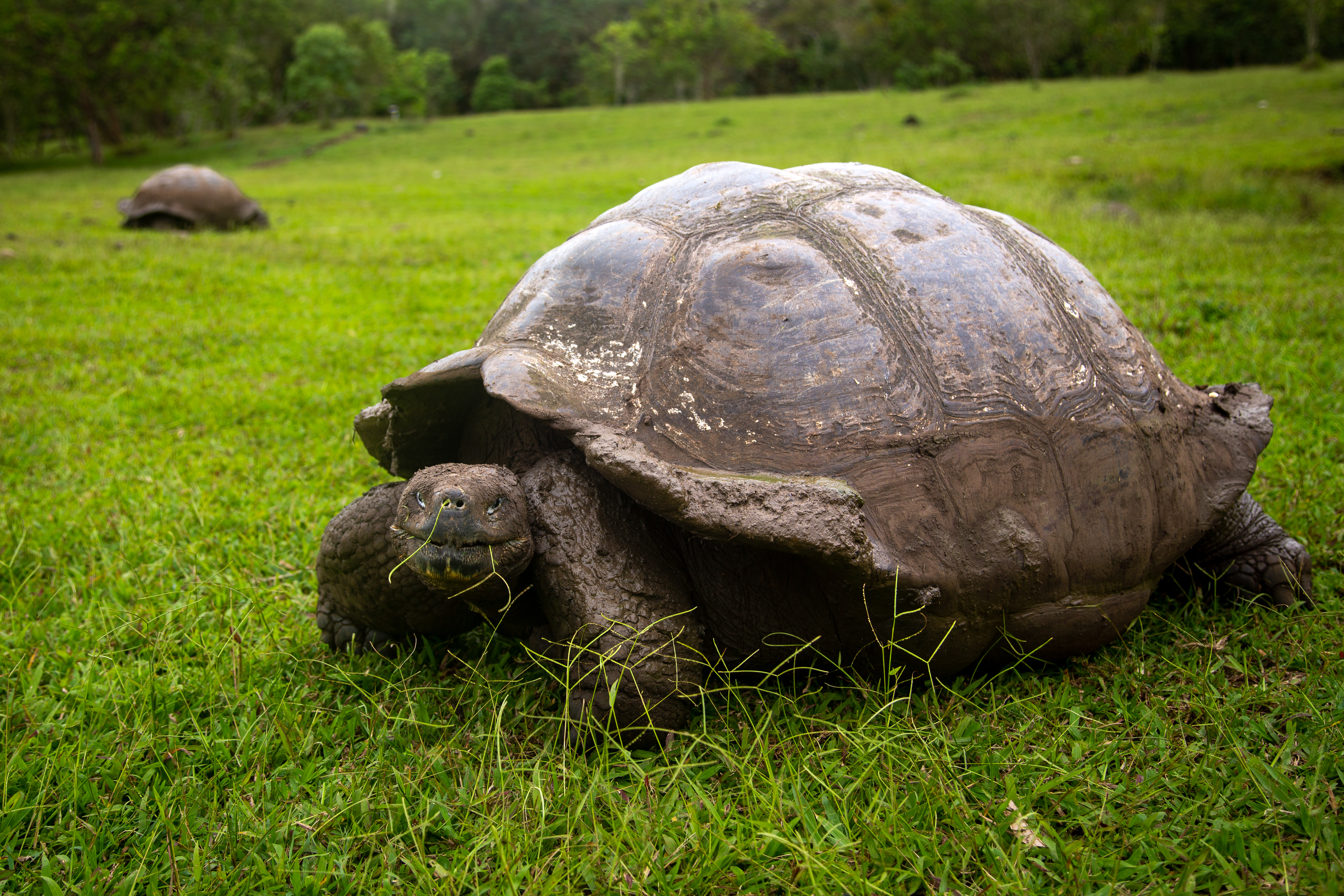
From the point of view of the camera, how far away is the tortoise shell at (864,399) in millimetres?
1915

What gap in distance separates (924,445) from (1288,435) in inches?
101

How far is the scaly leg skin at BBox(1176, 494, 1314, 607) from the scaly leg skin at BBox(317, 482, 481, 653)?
2189 mm

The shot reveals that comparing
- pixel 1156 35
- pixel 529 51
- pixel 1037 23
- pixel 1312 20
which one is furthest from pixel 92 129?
pixel 1312 20

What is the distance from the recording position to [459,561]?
5.95ft

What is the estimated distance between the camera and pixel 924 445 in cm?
200

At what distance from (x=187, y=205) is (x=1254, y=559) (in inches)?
458

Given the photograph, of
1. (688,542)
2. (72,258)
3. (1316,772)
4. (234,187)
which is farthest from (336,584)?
(234,187)

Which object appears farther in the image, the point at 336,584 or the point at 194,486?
the point at 194,486

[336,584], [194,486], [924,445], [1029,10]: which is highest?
[1029,10]

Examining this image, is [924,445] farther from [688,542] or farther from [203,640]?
[203,640]

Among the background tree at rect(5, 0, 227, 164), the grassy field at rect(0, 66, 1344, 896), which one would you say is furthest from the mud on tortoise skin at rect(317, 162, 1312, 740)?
the background tree at rect(5, 0, 227, 164)

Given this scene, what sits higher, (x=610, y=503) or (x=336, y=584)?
(x=610, y=503)

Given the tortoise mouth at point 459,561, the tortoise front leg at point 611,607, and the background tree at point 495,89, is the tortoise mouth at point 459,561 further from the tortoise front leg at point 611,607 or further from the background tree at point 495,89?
the background tree at point 495,89

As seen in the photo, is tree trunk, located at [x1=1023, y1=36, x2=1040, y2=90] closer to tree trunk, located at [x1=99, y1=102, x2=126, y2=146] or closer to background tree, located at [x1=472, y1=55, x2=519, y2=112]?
background tree, located at [x1=472, y1=55, x2=519, y2=112]
